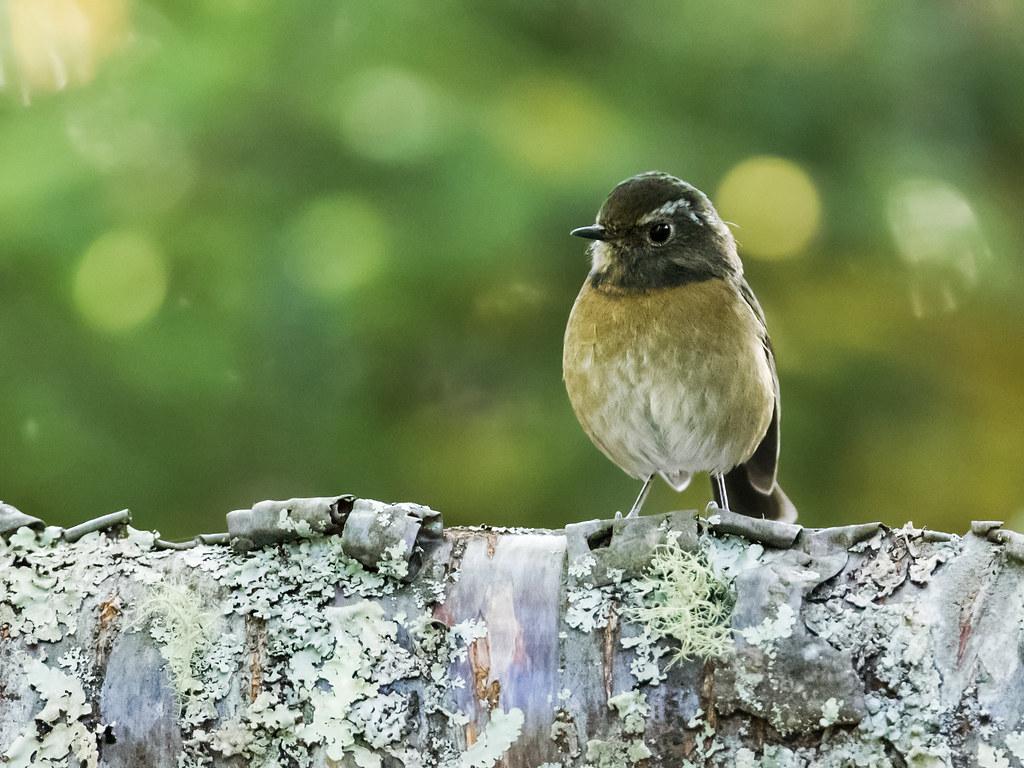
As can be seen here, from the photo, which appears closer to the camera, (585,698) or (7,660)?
(585,698)

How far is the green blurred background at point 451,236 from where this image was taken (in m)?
4.20

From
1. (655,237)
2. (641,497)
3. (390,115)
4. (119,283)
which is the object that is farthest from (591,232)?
(119,283)

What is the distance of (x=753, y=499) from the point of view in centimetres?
503

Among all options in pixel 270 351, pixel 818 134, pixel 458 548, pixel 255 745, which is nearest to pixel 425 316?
pixel 270 351

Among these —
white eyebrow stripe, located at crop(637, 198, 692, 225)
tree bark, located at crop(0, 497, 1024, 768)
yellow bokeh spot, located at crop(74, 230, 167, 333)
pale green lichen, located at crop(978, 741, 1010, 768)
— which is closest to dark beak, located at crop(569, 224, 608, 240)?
white eyebrow stripe, located at crop(637, 198, 692, 225)

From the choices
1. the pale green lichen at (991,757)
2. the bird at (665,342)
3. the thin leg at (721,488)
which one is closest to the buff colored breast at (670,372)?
the bird at (665,342)

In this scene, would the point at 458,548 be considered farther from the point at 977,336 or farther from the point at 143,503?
the point at 977,336

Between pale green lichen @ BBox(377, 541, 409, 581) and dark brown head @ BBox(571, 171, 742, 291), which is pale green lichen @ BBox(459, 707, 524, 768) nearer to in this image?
pale green lichen @ BBox(377, 541, 409, 581)

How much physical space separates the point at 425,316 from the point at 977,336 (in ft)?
6.98

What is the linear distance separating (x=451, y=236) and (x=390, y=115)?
0.49m

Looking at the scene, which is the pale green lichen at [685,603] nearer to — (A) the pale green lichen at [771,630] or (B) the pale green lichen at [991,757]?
(A) the pale green lichen at [771,630]

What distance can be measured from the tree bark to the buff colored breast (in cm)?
174

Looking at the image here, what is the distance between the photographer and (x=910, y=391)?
15.0 ft

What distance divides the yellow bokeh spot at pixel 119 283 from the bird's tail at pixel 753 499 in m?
2.23
